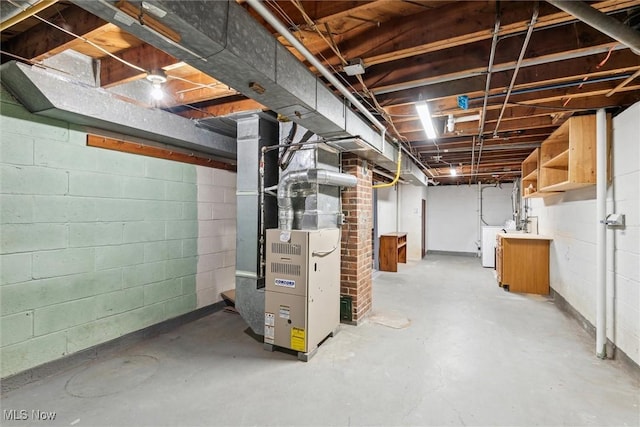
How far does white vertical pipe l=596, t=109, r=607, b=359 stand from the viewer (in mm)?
2645

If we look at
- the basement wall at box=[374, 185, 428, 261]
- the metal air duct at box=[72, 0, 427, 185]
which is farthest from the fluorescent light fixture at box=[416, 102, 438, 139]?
the basement wall at box=[374, 185, 428, 261]

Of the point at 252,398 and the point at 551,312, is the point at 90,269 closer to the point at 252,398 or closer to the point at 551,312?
the point at 252,398

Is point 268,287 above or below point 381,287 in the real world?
above

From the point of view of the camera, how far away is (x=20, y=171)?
2217mm

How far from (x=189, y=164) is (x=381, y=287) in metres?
3.65

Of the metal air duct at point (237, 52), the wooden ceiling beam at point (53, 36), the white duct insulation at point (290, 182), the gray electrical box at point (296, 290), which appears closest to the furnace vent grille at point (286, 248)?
the gray electrical box at point (296, 290)

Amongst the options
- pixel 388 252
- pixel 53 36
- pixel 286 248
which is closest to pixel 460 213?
pixel 388 252

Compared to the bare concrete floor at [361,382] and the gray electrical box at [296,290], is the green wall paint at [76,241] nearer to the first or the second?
the bare concrete floor at [361,382]

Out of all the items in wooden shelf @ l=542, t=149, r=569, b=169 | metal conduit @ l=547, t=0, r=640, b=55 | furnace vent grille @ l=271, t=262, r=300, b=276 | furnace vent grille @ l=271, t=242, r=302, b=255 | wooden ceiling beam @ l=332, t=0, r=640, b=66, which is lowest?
furnace vent grille @ l=271, t=262, r=300, b=276

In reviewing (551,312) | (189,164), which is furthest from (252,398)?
(551,312)

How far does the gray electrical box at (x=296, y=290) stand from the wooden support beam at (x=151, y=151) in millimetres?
1583

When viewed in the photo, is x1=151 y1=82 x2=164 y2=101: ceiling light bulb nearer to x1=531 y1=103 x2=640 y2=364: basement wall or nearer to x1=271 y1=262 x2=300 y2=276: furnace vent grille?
x1=271 y1=262 x2=300 y2=276: furnace vent grille

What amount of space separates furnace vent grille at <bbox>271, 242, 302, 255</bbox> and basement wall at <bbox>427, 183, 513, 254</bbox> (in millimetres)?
7814

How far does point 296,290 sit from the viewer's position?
8.59 feet
